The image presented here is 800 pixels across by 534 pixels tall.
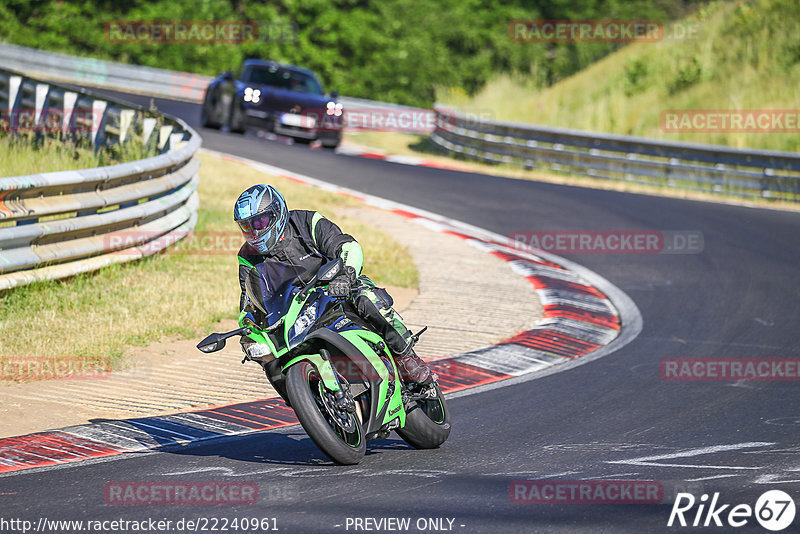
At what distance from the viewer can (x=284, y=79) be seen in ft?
71.5

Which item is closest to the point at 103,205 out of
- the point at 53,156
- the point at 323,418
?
the point at 53,156

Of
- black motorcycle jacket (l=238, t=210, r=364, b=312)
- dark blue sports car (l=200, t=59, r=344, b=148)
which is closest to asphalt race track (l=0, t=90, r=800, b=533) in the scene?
black motorcycle jacket (l=238, t=210, r=364, b=312)

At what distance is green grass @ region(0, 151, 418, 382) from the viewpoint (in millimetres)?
8344

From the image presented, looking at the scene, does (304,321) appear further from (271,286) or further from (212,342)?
(212,342)

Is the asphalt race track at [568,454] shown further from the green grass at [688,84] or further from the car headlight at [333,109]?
the green grass at [688,84]

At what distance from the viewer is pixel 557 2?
177 feet

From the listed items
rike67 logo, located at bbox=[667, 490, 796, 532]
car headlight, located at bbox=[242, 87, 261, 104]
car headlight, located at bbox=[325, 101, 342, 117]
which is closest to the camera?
rike67 logo, located at bbox=[667, 490, 796, 532]

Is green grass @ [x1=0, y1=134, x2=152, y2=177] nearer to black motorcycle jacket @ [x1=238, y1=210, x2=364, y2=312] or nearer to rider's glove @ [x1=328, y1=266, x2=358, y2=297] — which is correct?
black motorcycle jacket @ [x1=238, y1=210, x2=364, y2=312]

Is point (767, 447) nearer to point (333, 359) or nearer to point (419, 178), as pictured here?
point (333, 359)

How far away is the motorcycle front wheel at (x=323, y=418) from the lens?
5.27m

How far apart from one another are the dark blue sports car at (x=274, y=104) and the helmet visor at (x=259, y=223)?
15588mm

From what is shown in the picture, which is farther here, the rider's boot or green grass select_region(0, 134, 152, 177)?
green grass select_region(0, 134, 152, 177)

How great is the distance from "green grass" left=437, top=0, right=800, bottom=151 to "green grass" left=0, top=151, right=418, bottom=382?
1378 centimetres

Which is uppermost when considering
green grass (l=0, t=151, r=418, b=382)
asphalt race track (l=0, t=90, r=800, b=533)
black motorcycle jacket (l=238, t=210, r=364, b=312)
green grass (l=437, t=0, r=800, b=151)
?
green grass (l=437, t=0, r=800, b=151)
